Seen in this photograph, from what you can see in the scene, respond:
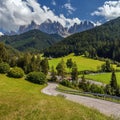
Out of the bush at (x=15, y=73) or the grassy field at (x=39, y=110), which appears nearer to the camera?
the grassy field at (x=39, y=110)

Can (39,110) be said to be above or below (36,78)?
below

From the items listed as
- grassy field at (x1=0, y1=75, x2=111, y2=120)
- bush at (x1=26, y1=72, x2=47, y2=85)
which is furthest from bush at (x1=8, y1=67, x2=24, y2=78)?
grassy field at (x1=0, y1=75, x2=111, y2=120)

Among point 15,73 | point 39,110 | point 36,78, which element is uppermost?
point 15,73

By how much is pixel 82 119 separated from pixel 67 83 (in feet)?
Answer: 276

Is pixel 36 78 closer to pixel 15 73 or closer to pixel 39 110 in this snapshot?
pixel 15 73

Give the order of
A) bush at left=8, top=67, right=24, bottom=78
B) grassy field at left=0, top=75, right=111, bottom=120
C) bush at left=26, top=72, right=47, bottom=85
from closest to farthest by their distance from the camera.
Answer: grassy field at left=0, top=75, right=111, bottom=120
bush at left=8, top=67, right=24, bottom=78
bush at left=26, top=72, right=47, bottom=85

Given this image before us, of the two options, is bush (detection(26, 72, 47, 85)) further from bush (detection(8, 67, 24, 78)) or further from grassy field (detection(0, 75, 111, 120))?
grassy field (detection(0, 75, 111, 120))

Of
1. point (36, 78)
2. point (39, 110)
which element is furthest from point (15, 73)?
point (39, 110)

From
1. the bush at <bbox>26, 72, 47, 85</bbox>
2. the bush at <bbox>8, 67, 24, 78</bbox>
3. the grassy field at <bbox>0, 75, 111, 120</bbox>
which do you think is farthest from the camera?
the bush at <bbox>26, 72, 47, 85</bbox>

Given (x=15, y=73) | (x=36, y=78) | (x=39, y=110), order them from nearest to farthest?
(x=39, y=110) < (x=15, y=73) < (x=36, y=78)

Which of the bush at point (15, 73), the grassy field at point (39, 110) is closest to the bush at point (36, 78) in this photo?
the bush at point (15, 73)

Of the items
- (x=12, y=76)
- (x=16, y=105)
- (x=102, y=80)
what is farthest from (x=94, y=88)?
(x=16, y=105)

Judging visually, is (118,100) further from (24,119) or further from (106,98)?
(24,119)

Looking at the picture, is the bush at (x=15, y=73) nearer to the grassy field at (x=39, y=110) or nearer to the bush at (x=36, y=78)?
the bush at (x=36, y=78)
